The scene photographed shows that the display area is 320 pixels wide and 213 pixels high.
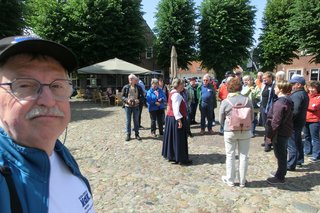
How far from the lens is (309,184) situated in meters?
5.52

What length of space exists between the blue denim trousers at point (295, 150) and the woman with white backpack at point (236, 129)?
1.37m

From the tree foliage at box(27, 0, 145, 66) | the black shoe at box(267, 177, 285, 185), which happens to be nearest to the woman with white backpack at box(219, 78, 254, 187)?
the black shoe at box(267, 177, 285, 185)

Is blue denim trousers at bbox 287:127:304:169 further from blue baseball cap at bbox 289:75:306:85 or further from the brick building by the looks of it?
the brick building

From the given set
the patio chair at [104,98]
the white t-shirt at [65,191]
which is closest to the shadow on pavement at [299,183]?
the white t-shirt at [65,191]

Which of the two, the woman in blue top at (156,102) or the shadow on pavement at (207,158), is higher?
the woman in blue top at (156,102)

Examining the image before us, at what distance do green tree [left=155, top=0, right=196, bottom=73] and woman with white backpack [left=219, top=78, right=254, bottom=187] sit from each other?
2512 centimetres

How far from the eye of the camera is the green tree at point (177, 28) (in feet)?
99.2

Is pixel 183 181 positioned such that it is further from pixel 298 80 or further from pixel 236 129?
pixel 298 80

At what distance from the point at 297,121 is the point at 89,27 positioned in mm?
21897

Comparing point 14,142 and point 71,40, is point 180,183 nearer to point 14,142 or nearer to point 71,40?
point 14,142

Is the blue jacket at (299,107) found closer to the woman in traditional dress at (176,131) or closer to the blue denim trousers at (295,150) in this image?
the blue denim trousers at (295,150)

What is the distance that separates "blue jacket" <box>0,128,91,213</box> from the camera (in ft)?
3.63

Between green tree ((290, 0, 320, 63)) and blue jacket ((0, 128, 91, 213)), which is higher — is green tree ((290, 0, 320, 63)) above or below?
above

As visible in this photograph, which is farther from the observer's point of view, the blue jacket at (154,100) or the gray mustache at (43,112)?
the blue jacket at (154,100)
